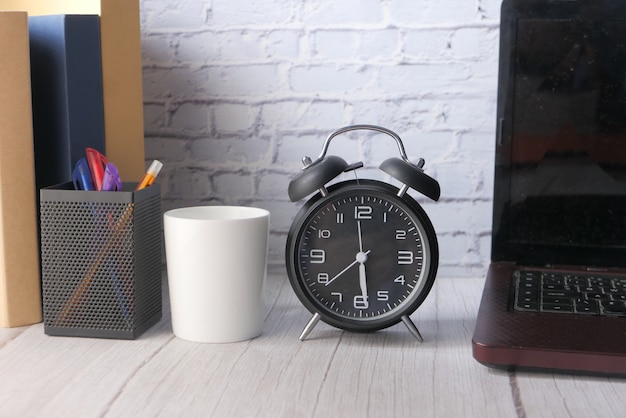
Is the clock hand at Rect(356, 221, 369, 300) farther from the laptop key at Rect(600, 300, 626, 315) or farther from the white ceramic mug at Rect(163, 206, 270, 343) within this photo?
the laptop key at Rect(600, 300, 626, 315)

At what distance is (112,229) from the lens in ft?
2.76

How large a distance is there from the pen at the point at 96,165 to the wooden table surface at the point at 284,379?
171 mm

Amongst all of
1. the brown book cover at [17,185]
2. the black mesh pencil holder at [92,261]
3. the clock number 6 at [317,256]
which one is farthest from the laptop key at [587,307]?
the brown book cover at [17,185]

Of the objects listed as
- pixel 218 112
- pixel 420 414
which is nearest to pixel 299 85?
pixel 218 112

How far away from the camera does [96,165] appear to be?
879mm

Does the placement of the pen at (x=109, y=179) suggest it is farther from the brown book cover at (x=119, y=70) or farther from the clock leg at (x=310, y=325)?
the clock leg at (x=310, y=325)

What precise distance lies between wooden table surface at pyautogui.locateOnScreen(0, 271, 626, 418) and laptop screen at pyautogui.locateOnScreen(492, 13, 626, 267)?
17 cm

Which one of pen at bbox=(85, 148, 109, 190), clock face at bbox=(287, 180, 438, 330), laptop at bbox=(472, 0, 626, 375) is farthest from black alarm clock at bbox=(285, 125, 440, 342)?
pen at bbox=(85, 148, 109, 190)

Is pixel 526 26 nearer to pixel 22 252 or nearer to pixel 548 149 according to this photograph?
pixel 548 149

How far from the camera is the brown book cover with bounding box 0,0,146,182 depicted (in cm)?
93

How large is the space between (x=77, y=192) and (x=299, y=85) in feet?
1.36

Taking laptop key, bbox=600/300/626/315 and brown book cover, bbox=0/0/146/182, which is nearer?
laptop key, bbox=600/300/626/315

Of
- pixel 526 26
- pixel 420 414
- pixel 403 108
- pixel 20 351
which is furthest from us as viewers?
pixel 403 108

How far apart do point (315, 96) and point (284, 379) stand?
52cm
